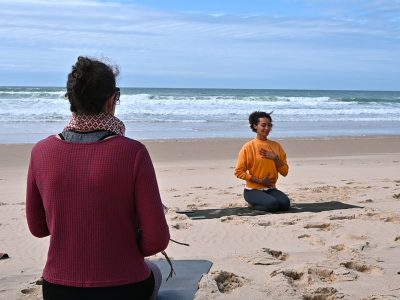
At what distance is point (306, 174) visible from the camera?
1057 cm

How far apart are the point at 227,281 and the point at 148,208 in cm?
213

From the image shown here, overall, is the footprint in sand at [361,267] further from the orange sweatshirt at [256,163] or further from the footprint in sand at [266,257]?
the orange sweatshirt at [256,163]

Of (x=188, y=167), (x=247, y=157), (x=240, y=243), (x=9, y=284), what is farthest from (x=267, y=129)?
(x=188, y=167)

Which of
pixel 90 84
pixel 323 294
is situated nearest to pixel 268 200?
pixel 323 294

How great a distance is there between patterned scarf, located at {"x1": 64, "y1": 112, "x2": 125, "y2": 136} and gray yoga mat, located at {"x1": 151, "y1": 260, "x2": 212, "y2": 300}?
1.59 m

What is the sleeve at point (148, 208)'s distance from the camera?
240 centimetres

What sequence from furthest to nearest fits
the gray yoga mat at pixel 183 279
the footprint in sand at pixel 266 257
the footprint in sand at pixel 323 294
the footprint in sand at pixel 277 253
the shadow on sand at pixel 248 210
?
the shadow on sand at pixel 248 210 < the footprint in sand at pixel 277 253 < the footprint in sand at pixel 266 257 < the footprint in sand at pixel 323 294 < the gray yoga mat at pixel 183 279

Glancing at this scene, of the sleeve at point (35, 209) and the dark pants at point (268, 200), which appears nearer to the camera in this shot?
the sleeve at point (35, 209)

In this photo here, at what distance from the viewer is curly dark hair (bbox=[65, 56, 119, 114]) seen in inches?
95.1

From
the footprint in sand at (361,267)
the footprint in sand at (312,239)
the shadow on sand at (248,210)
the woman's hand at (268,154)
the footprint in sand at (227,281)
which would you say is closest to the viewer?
the footprint in sand at (227,281)

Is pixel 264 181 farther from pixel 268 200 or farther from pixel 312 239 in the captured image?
pixel 312 239

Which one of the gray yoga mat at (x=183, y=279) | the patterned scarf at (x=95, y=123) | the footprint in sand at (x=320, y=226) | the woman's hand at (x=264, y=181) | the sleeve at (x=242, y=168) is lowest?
the footprint in sand at (x=320, y=226)

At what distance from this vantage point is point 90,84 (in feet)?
7.93

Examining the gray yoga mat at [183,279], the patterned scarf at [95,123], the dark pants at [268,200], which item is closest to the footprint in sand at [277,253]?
the gray yoga mat at [183,279]
